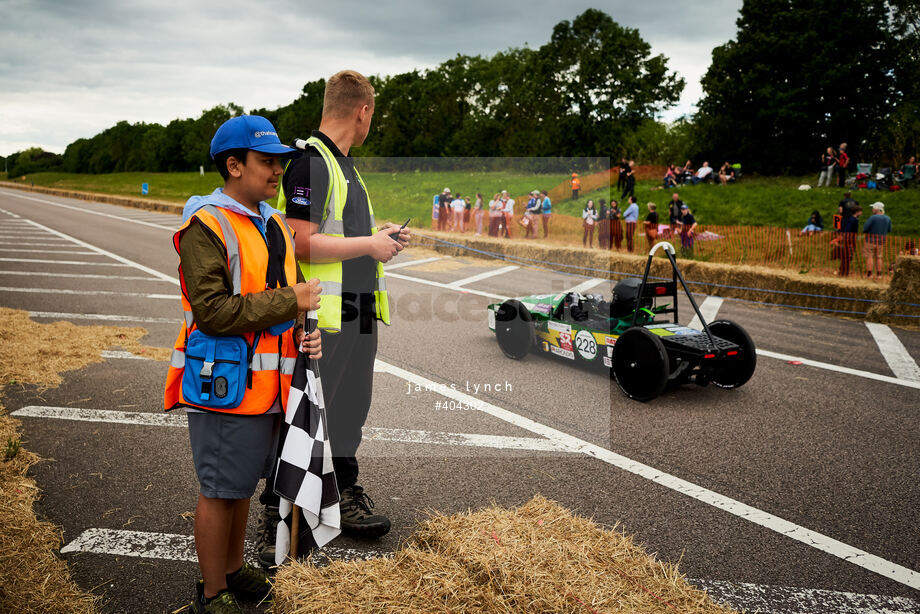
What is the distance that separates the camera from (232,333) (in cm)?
218

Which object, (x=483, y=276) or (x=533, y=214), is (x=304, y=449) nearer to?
(x=483, y=276)

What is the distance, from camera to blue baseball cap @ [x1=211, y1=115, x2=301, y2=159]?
2230 mm

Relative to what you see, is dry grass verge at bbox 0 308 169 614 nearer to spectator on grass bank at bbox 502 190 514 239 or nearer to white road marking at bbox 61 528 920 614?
white road marking at bbox 61 528 920 614

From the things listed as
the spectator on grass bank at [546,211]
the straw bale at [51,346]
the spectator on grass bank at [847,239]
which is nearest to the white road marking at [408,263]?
the spectator on grass bank at [546,211]

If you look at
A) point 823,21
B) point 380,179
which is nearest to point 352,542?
point 380,179

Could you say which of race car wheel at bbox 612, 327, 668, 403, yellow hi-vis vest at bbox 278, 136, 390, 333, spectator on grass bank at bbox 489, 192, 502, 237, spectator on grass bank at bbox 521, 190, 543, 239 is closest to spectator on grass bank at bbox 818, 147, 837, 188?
spectator on grass bank at bbox 521, 190, 543, 239

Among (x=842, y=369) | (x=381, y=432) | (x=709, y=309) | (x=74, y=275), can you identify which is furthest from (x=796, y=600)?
(x=74, y=275)

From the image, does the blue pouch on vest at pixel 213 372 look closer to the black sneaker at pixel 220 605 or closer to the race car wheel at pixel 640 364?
the black sneaker at pixel 220 605

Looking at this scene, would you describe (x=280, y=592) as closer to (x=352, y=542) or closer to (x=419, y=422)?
(x=352, y=542)

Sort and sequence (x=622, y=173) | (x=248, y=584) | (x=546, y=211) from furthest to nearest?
(x=622, y=173) → (x=546, y=211) → (x=248, y=584)

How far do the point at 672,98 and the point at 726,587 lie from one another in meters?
52.4

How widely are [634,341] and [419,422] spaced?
2118 mm

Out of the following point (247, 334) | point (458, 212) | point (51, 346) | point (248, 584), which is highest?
point (458, 212)

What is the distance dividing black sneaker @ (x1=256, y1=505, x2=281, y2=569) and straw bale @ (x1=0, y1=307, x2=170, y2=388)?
3.78 m
